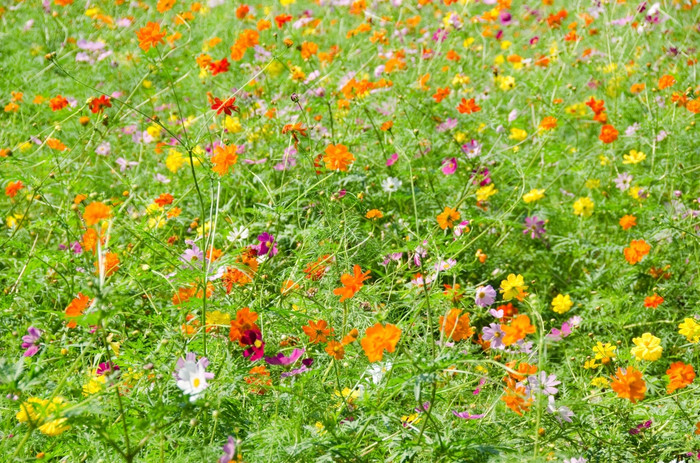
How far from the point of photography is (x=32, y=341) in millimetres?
1658

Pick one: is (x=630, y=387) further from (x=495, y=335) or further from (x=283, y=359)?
(x=283, y=359)

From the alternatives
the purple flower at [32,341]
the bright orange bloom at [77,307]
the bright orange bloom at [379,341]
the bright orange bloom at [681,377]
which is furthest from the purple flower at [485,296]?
the purple flower at [32,341]

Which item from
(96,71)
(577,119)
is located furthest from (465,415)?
(96,71)

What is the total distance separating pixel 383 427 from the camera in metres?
1.38

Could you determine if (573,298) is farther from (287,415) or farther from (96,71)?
(96,71)

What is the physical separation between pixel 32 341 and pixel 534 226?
1740mm

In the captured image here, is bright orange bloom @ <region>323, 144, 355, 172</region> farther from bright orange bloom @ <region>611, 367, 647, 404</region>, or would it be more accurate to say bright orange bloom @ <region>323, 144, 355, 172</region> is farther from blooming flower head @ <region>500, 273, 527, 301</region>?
bright orange bloom @ <region>611, 367, 647, 404</region>

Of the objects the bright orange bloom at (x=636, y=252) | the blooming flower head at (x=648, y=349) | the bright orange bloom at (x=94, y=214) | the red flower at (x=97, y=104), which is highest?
the bright orange bloom at (x=94, y=214)

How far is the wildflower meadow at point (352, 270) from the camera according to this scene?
4.40 ft

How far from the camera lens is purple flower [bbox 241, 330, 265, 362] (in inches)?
54.1

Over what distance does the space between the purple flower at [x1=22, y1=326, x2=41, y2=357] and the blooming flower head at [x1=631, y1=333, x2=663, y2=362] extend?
5.00 ft

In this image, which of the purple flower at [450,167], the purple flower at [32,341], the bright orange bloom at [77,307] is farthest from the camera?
the purple flower at [450,167]

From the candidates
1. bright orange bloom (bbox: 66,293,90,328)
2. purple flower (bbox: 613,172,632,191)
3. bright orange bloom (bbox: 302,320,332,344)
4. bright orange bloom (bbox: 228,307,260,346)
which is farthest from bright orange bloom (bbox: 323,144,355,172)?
purple flower (bbox: 613,172,632,191)

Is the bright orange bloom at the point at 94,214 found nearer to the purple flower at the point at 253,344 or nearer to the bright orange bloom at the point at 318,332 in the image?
the purple flower at the point at 253,344
